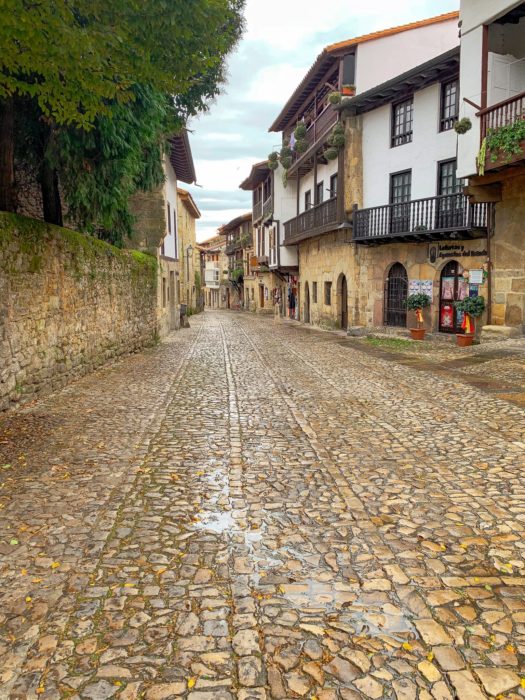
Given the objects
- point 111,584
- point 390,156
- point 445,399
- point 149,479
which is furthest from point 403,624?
point 390,156

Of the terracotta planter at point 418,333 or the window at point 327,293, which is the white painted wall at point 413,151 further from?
the window at point 327,293

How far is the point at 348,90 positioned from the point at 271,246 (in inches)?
604

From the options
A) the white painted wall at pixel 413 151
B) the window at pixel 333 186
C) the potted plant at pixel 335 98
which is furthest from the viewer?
the window at pixel 333 186

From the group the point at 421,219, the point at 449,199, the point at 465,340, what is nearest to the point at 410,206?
the point at 421,219

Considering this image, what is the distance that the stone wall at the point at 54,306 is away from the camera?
7.26 metres

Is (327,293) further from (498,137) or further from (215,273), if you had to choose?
(215,273)

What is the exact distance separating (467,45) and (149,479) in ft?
46.1

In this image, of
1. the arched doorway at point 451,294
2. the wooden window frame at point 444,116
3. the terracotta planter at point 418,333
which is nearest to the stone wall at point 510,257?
the arched doorway at point 451,294

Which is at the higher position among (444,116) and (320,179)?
(444,116)

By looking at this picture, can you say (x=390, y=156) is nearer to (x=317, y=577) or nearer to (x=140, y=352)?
(x=140, y=352)

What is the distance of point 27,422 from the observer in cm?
681

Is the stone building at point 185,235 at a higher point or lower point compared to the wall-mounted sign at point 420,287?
higher

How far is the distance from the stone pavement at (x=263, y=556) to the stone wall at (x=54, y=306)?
1036 mm

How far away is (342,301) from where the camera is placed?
2470 cm
